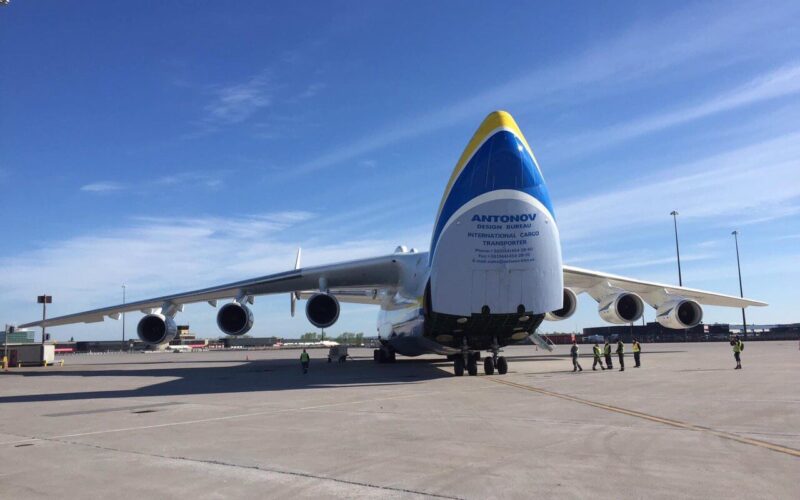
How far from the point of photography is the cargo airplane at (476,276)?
1548 centimetres

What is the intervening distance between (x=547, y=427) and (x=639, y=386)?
6781 millimetres

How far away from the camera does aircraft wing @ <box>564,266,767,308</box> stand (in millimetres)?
24108

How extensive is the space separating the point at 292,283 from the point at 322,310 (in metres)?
3.65

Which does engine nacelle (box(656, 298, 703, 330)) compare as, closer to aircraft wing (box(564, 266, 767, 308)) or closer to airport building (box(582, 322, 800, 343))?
aircraft wing (box(564, 266, 767, 308))

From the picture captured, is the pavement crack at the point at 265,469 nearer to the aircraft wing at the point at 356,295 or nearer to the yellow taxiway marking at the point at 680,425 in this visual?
the yellow taxiway marking at the point at 680,425

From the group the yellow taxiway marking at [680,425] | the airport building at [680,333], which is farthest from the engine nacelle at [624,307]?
the airport building at [680,333]

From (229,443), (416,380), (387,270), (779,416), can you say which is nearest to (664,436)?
(779,416)

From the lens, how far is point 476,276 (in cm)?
1599

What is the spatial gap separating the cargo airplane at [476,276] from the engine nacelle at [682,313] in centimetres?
197

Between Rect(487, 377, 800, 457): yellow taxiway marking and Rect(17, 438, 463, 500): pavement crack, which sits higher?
Rect(17, 438, 463, 500): pavement crack

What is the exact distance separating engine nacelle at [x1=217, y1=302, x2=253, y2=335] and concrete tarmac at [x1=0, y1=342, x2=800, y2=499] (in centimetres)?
647

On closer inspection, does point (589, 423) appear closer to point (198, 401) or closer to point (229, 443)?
point (229, 443)

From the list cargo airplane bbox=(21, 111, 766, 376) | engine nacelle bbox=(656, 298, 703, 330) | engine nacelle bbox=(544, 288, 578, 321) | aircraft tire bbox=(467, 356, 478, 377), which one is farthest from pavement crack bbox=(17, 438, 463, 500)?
engine nacelle bbox=(656, 298, 703, 330)

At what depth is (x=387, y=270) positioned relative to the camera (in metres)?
23.4
